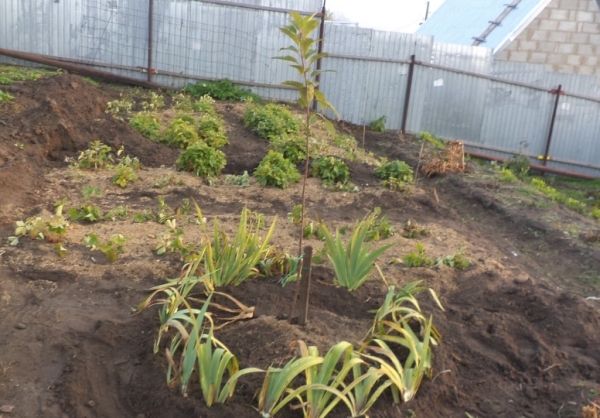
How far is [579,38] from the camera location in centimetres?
1552

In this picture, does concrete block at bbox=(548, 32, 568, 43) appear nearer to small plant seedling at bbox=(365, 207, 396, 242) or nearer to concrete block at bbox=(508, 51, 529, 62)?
concrete block at bbox=(508, 51, 529, 62)

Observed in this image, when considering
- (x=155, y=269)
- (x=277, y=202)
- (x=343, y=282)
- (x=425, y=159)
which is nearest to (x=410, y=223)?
(x=277, y=202)

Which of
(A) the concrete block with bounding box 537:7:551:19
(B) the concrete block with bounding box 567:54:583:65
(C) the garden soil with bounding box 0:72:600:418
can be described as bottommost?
(C) the garden soil with bounding box 0:72:600:418

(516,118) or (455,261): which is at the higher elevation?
(516,118)

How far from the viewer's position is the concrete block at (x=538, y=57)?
1552 centimetres

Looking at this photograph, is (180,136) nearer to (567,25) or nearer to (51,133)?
(51,133)

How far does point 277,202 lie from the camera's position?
6988 mm

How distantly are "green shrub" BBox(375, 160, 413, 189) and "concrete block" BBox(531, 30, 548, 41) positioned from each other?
9.01 m

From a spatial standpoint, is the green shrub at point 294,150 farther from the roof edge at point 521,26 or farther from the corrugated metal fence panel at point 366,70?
the roof edge at point 521,26

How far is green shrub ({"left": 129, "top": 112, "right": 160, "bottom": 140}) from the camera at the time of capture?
8.94 m

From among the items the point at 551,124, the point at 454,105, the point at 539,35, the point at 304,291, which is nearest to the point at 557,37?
the point at 539,35

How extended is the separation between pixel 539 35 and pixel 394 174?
9.32 metres

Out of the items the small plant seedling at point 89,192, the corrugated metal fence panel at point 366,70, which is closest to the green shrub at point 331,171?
the small plant seedling at point 89,192

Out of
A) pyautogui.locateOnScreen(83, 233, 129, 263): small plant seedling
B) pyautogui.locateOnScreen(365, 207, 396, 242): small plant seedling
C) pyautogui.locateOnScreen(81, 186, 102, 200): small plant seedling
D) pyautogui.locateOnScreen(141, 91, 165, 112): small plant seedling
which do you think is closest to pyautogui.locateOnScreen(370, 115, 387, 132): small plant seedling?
pyautogui.locateOnScreen(141, 91, 165, 112): small plant seedling
